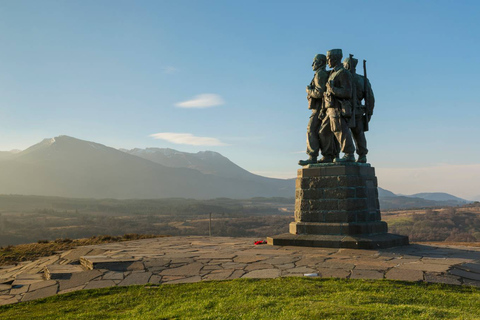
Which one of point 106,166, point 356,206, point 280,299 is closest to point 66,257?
point 280,299

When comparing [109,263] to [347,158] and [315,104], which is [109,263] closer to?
[347,158]

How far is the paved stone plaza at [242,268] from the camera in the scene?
6316mm

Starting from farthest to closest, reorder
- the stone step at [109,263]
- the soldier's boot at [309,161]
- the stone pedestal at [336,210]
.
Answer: the soldier's boot at [309,161] → the stone pedestal at [336,210] → the stone step at [109,263]

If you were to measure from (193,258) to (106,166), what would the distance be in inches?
5733

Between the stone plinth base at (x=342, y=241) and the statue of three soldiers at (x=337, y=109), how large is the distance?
2020mm

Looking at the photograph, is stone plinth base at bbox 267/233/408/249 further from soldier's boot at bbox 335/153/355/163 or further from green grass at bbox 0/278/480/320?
green grass at bbox 0/278/480/320

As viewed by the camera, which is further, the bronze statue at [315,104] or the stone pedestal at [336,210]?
the bronze statue at [315,104]

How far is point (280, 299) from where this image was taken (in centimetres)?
494

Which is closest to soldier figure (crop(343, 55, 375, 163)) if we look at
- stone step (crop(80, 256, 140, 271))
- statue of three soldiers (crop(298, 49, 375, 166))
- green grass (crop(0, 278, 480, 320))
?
statue of three soldiers (crop(298, 49, 375, 166))

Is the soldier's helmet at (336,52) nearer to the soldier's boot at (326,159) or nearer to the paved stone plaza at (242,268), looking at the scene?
the soldier's boot at (326,159)

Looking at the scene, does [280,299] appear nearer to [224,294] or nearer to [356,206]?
[224,294]

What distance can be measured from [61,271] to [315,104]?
759 cm

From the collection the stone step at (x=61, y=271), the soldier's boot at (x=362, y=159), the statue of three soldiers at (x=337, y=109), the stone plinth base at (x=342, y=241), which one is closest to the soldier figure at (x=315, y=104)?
the statue of three soldiers at (x=337, y=109)

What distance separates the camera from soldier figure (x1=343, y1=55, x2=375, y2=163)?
34.7 feet
